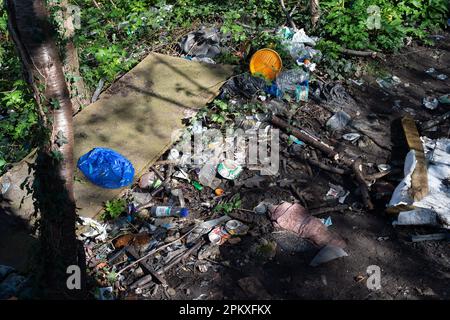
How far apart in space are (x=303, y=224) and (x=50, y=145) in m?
2.41

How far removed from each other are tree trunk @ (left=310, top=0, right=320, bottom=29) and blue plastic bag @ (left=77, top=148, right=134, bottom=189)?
3.73 meters

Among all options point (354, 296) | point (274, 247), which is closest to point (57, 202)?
point (274, 247)

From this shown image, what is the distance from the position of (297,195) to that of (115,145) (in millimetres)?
2171

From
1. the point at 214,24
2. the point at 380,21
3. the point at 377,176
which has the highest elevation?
the point at 380,21

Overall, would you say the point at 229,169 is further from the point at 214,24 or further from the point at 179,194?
the point at 214,24

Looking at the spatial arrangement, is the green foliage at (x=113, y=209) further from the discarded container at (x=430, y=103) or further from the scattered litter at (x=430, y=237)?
the discarded container at (x=430, y=103)

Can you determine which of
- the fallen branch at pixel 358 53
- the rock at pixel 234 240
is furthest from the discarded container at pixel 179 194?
the fallen branch at pixel 358 53

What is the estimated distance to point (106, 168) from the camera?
497 cm

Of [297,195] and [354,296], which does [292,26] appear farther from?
[354,296]

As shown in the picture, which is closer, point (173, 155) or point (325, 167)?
point (325, 167)

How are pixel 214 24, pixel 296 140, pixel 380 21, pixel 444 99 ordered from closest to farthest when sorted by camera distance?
pixel 296 140, pixel 444 99, pixel 380 21, pixel 214 24

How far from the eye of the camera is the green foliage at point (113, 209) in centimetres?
466

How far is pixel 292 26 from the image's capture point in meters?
7.11

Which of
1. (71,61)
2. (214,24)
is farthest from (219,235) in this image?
(214,24)
